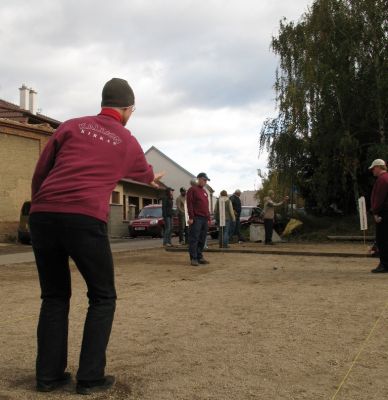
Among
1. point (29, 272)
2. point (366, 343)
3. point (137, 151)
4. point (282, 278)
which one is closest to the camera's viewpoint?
point (137, 151)

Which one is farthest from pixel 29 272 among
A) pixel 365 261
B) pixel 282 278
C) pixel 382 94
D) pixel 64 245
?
pixel 382 94

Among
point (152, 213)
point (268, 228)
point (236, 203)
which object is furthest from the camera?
point (152, 213)

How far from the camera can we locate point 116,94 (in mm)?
3457

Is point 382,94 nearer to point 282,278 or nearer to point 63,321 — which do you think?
point 282,278

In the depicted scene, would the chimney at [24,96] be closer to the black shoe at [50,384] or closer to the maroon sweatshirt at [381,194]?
the maroon sweatshirt at [381,194]

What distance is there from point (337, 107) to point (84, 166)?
20.5 m

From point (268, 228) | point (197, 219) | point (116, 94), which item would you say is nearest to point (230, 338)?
point (116, 94)

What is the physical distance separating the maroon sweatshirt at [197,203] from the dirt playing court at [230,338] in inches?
96.4

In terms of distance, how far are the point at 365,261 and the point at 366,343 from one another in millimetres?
7178

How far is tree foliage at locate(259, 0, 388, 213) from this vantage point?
70.4ft

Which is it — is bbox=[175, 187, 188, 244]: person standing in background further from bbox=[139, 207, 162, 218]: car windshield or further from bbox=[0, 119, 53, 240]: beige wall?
bbox=[139, 207, 162, 218]: car windshield

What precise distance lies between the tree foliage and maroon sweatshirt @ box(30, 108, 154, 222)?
60.3ft

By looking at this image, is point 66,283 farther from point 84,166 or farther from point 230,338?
point 230,338

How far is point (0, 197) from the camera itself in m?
20.9
